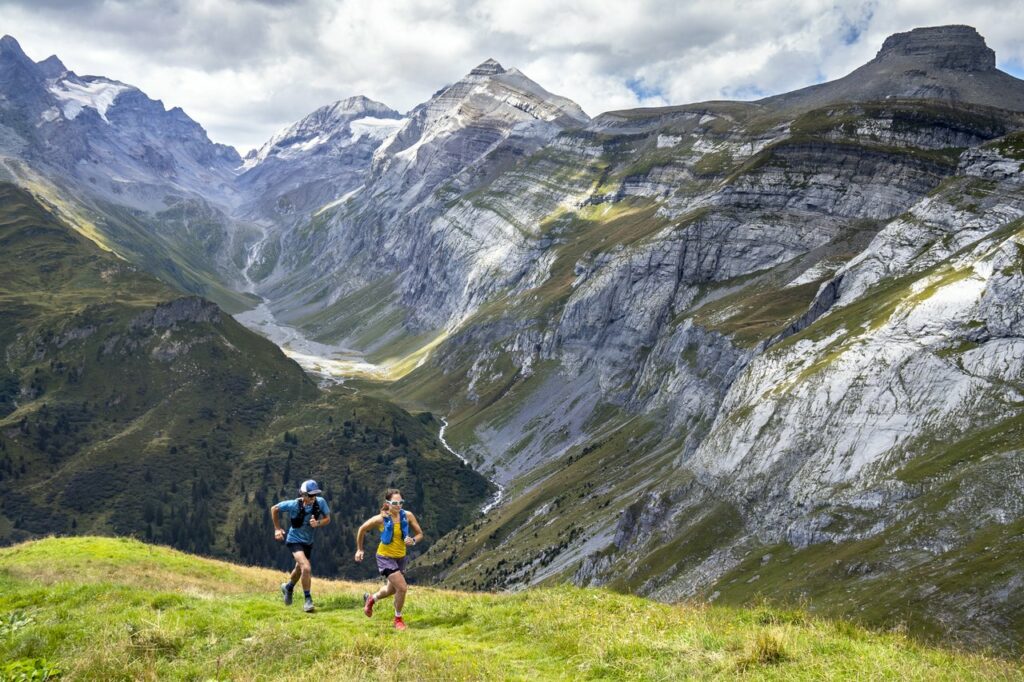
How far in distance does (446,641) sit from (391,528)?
3.64m

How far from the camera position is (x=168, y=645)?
14.0m

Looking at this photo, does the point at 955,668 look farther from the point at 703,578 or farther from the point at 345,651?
the point at 703,578

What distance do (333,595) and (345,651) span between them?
8.84 metres

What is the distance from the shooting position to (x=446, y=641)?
51.0 feet

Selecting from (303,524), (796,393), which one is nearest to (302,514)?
(303,524)

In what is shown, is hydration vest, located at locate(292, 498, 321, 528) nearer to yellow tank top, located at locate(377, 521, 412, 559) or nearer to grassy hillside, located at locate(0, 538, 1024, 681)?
grassy hillside, located at locate(0, 538, 1024, 681)

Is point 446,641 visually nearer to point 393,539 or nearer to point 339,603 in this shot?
point 393,539

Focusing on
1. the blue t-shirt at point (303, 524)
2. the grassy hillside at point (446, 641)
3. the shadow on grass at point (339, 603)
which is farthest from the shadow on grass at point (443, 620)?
the blue t-shirt at point (303, 524)

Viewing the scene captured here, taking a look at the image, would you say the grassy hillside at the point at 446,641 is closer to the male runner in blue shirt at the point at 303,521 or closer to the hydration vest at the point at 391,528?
the male runner in blue shirt at the point at 303,521

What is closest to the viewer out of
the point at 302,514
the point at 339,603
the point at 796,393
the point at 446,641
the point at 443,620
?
the point at 446,641

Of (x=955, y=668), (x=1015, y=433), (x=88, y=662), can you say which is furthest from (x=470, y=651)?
(x=1015, y=433)

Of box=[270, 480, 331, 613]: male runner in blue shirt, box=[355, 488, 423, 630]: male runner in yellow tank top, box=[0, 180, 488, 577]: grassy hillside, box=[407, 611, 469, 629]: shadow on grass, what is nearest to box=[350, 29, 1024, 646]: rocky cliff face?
box=[0, 180, 488, 577]: grassy hillside

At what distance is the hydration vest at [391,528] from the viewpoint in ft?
59.0

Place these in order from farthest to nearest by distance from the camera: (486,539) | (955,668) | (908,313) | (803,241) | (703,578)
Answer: (803,241)
(486,539)
(908,313)
(703,578)
(955,668)
